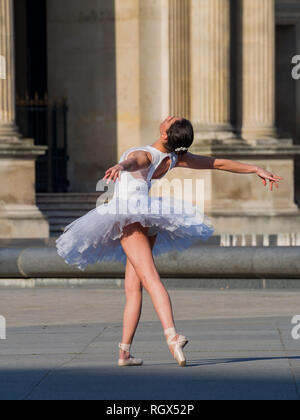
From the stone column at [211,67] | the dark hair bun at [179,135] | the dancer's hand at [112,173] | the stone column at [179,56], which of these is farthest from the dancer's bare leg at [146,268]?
the stone column at [179,56]

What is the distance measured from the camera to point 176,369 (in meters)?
9.69

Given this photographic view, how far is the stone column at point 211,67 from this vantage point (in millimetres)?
29172

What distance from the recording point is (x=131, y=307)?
980 cm

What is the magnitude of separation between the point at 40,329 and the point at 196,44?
17.4 metres

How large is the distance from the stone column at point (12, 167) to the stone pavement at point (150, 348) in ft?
32.4

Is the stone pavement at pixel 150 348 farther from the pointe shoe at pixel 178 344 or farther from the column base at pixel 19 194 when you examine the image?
the column base at pixel 19 194

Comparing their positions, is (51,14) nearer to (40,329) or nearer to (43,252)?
(43,252)

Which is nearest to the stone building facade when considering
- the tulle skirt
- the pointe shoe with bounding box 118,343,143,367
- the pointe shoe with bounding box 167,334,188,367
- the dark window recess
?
the dark window recess

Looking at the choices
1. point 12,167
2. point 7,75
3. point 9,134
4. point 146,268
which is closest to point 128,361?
point 146,268

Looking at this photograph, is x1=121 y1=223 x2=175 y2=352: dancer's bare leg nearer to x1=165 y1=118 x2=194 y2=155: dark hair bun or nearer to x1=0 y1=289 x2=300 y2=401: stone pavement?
x1=0 y1=289 x2=300 y2=401: stone pavement

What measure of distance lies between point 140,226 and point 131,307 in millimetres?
642

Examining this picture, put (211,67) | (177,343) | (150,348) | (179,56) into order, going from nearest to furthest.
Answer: (177,343)
(150,348)
(211,67)
(179,56)

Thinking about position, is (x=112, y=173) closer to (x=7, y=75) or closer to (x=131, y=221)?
(x=131, y=221)
